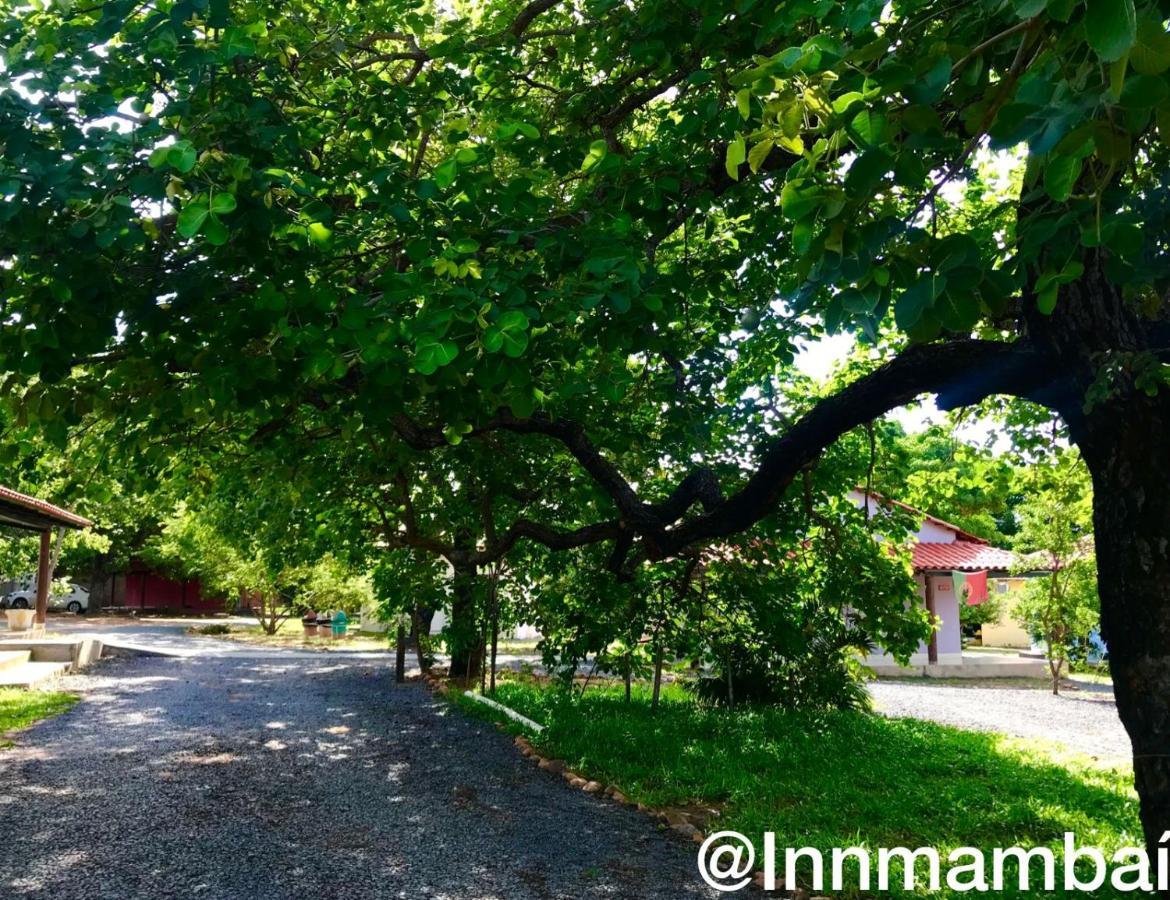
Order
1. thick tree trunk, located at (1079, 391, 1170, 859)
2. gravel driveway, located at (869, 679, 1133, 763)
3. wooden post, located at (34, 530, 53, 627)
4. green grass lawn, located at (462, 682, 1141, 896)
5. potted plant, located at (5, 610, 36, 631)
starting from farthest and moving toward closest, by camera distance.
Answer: potted plant, located at (5, 610, 36, 631) < wooden post, located at (34, 530, 53, 627) < gravel driveway, located at (869, 679, 1133, 763) < green grass lawn, located at (462, 682, 1141, 896) < thick tree trunk, located at (1079, 391, 1170, 859)

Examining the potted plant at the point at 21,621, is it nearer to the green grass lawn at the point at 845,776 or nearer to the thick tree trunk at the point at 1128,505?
the green grass lawn at the point at 845,776

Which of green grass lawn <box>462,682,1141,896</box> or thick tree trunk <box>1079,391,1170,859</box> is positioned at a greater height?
thick tree trunk <box>1079,391,1170,859</box>

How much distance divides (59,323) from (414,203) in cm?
190

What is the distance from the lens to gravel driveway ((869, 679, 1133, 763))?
11.9 m

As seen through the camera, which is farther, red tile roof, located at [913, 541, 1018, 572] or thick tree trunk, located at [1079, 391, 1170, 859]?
red tile roof, located at [913, 541, 1018, 572]

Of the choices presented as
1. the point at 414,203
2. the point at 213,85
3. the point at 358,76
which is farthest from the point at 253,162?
the point at 358,76

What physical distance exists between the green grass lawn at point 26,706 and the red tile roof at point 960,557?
61.2 feet

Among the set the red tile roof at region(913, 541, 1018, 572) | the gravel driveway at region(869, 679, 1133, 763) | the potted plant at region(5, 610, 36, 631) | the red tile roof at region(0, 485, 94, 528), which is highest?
the red tile roof at region(0, 485, 94, 528)

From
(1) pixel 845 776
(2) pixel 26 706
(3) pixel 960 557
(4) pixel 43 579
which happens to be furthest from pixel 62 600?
(1) pixel 845 776

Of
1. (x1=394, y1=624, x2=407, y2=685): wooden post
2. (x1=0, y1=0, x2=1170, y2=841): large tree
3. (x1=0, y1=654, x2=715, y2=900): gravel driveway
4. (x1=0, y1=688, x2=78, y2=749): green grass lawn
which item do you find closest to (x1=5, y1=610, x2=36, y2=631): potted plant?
(x1=0, y1=688, x2=78, y2=749): green grass lawn

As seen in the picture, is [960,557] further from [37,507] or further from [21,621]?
[21,621]

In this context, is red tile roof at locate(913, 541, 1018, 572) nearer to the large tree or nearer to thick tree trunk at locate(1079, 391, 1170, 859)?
the large tree

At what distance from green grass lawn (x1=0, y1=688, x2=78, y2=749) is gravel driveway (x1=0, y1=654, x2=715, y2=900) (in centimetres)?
32

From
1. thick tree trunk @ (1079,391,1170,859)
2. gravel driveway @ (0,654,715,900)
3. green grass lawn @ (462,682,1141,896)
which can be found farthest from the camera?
green grass lawn @ (462,682,1141,896)
